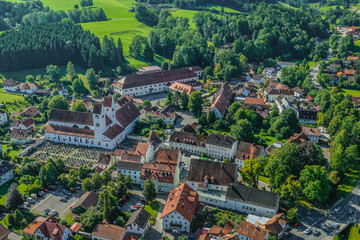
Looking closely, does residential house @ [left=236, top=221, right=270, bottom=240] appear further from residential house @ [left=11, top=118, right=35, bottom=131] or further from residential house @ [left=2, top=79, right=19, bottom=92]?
residential house @ [left=2, top=79, right=19, bottom=92]

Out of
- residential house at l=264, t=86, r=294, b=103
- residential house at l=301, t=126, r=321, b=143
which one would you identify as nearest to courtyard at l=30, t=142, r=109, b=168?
residential house at l=301, t=126, r=321, b=143

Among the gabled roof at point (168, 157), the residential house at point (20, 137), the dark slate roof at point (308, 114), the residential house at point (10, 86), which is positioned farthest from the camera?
the residential house at point (10, 86)

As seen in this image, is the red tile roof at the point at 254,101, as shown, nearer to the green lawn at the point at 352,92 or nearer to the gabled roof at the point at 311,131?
the gabled roof at the point at 311,131

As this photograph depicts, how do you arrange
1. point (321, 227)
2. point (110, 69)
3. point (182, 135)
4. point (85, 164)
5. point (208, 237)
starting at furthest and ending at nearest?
1. point (110, 69)
2. point (182, 135)
3. point (85, 164)
4. point (321, 227)
5. point (208, 237)

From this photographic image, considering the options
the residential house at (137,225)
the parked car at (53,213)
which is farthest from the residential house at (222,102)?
the parked car at (53,213)

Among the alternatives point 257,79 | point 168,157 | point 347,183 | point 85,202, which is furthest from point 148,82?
point 347,183

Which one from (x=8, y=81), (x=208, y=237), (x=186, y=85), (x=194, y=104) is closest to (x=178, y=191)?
(x=208, y=237)

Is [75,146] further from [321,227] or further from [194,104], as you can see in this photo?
Result: [321,227]
